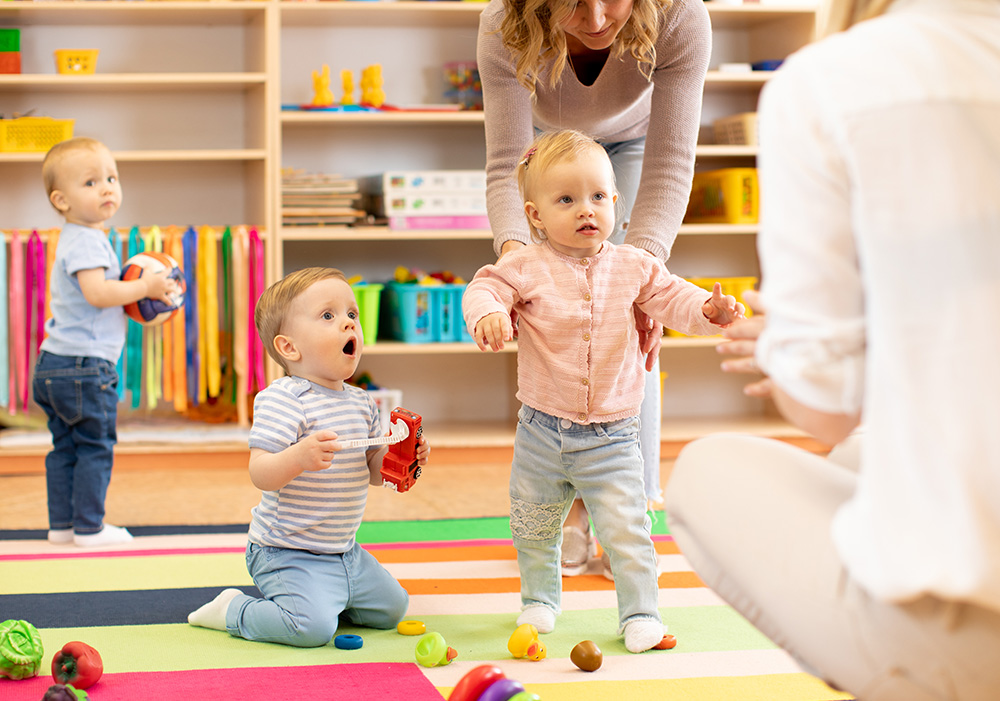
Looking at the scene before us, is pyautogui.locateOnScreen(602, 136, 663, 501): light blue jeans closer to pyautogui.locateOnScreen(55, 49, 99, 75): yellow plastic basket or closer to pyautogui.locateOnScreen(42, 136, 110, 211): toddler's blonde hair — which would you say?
pyautogui.locateOnScreen(42, 136, 110, 211): toddler's blonde hair

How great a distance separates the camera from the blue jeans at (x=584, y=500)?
1447 millimetres

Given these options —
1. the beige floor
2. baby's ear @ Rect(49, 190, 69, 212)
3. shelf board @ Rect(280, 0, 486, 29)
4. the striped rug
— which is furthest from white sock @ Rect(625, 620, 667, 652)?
shelf board @ Rect(280, 0, 486, 29)

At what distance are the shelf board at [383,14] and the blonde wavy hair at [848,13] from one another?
2.28m

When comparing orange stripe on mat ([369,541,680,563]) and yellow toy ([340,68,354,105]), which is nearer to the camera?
orange stripe on mat ([369,541,680,563])

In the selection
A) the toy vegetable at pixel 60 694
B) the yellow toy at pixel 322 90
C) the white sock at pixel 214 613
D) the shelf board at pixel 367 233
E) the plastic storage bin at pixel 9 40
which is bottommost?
the white sock at pixel 214 613

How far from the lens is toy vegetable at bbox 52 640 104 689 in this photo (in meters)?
1.23

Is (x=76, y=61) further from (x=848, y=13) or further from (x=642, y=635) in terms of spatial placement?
(x=848, y=13)

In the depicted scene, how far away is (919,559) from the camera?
656mm

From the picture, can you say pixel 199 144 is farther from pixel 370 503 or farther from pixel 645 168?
pixel 645 168

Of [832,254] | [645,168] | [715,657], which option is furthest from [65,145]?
[832,254]

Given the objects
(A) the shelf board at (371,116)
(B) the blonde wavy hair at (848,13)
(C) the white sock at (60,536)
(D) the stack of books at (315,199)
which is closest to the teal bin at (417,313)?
(D) the stack of books at (315,199)

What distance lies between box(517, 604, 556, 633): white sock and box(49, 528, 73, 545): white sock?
1079 millimetres

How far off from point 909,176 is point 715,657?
0.92 meters

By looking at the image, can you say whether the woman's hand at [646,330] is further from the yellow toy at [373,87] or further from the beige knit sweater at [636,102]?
the yellow toy at [373,87]
